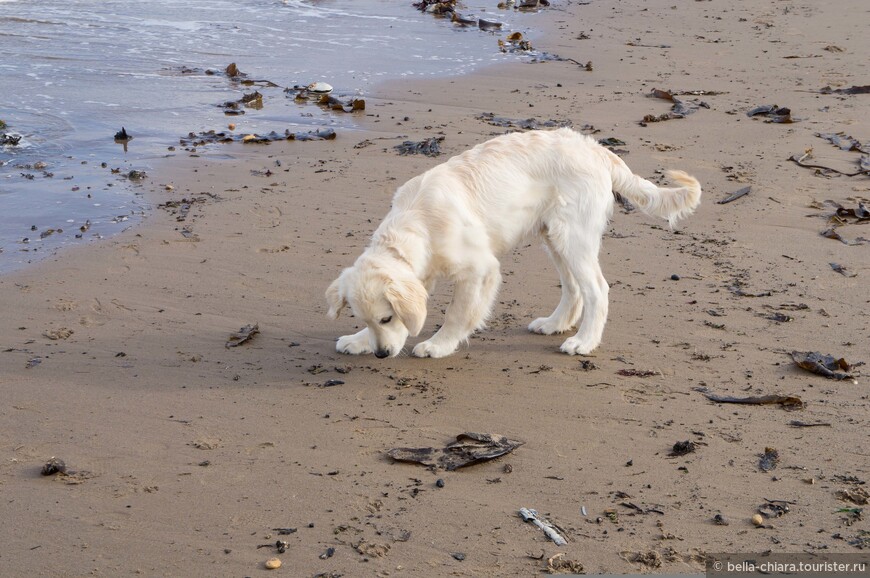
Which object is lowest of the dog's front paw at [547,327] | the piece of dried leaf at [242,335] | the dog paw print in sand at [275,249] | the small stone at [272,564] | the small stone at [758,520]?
the small stone at [272,564]

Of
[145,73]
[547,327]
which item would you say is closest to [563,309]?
[547,327]

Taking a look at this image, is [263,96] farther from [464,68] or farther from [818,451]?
[818,451]

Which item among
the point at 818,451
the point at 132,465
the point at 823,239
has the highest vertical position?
the point at 823,239

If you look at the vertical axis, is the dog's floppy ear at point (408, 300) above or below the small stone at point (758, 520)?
above

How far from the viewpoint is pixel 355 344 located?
5.91 metres

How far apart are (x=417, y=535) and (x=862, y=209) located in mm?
5611

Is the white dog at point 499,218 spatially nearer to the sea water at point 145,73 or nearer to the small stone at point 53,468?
the small stone at point 53,468

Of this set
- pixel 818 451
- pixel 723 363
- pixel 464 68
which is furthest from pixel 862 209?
pixel 464 68

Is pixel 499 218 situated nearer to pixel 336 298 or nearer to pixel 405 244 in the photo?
pixel 405 244

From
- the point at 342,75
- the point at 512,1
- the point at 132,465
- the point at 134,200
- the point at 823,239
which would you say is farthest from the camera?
the point at 512,1

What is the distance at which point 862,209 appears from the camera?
765cm

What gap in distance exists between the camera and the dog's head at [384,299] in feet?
17.6

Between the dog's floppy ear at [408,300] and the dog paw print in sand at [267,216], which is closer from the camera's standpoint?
the dog's floppy ear at [408,300]

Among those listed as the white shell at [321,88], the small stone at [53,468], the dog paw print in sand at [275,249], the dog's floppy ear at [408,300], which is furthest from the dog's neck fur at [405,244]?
the white shell at [321,88]
